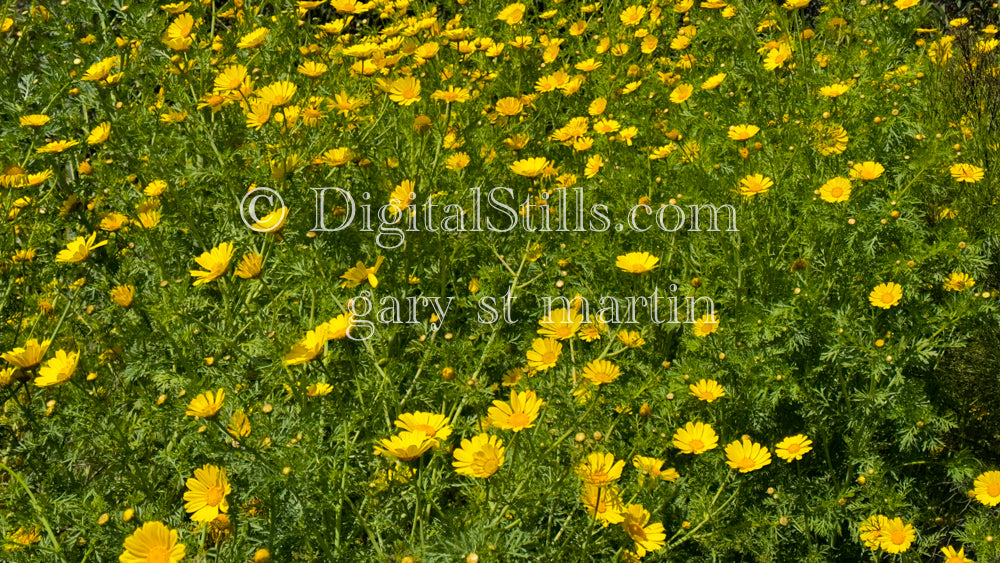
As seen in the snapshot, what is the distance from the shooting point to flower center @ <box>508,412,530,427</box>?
5.28ft

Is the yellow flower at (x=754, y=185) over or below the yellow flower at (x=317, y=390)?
over

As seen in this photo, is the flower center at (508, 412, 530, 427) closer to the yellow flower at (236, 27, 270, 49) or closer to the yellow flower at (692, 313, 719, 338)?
the yellow flower at (692, 313, 719, 338)

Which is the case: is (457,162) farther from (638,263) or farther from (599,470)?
(599,470)

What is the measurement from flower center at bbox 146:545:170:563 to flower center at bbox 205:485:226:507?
0.12 meters

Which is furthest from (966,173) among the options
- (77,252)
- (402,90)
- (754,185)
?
(77,252)

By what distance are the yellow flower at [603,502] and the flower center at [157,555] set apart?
790mm

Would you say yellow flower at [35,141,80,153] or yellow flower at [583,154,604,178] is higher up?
yellow flower at [35,141,80,153]

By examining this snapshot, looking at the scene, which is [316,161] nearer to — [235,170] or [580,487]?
[235,170]

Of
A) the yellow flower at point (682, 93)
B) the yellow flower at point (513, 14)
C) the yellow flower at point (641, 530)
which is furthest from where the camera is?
the yellow flower at point (513, 14)

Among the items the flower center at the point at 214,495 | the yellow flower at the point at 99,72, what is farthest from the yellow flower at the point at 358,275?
the yellow flower at the point at 99,72

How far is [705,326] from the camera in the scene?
6.95 ft

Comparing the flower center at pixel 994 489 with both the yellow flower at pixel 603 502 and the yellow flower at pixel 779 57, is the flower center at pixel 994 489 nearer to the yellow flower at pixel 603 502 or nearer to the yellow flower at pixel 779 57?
the yellow flower at pixel 603 502

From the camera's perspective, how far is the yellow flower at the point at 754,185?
223cm

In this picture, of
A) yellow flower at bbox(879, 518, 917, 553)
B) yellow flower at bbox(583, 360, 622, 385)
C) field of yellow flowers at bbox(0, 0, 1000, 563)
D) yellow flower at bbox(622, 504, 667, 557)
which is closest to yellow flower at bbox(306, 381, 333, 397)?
field of yellow flowers at bbox(0, 0, 1000, 563)
